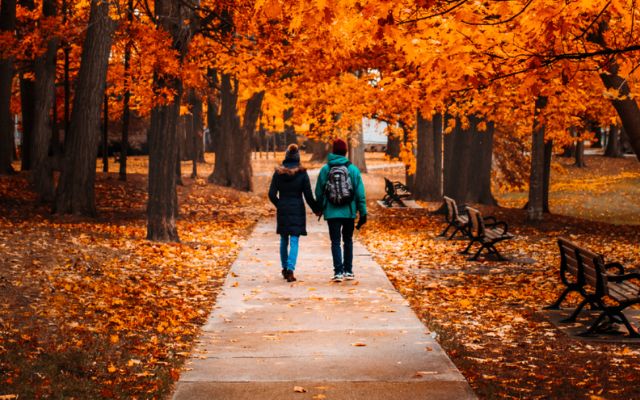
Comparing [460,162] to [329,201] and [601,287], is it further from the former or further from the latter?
[601,287]

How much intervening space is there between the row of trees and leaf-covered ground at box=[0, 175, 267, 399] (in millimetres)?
1637

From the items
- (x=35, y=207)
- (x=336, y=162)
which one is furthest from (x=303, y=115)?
(x=336, y=162)

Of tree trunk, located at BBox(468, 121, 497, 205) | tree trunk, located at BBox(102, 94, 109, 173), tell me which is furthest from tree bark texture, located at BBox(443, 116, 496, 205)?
tree trunk, located at BBox(102, 94, 109, 173)

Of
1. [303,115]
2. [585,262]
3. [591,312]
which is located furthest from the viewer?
[303,115]

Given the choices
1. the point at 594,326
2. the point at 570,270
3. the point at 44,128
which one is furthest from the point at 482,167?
the point at 594,326

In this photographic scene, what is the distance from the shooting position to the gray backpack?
41.0 ft

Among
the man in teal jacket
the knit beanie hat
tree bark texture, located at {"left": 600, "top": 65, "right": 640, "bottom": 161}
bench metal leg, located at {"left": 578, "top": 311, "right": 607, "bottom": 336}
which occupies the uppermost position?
tree bark texture, located at {"left": 600, "top": 65, "right": 640, "bottom": 161}

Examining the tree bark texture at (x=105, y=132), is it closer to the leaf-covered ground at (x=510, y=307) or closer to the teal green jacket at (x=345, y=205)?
the leaf-covered ground at (x=510, y=307)

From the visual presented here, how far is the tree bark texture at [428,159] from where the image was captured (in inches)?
1194

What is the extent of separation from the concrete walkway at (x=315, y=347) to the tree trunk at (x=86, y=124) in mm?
8331

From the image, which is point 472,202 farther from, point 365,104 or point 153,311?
point 153,311

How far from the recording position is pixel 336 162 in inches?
498

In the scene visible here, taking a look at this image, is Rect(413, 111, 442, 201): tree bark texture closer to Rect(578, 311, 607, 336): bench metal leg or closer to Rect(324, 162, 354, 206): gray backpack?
Rect(324, 162, 354, 206): gray backpack

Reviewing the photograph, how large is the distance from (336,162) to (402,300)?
248 cm
